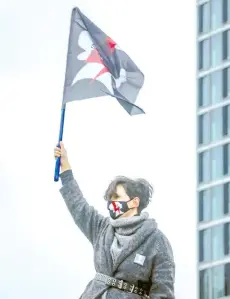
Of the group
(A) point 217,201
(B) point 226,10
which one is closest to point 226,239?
(A) point 217,201

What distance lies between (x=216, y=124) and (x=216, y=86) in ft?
7.08

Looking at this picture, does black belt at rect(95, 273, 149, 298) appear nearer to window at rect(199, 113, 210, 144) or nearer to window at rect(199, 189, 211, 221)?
window at rect(199, 189, 211, 221)

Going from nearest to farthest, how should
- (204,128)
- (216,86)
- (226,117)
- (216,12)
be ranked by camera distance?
1. (226,117)
2. (204,128)
3. (216,86)
4. (216,12)

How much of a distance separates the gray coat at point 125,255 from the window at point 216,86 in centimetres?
7846

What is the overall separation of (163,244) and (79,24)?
10.2 feet

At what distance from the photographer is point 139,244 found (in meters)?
20.7

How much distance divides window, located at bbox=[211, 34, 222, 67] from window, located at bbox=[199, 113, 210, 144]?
2.72 m

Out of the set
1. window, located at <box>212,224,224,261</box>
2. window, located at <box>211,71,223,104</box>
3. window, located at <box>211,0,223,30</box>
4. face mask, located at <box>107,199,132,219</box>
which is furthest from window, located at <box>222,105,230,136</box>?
face mask, located at <box>107,199,132,219</box>

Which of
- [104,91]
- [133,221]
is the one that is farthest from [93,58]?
[133,221]

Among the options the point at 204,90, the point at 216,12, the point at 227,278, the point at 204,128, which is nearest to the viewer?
the point at 227,278

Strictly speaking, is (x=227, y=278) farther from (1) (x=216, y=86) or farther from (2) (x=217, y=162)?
(1) (x=216, y=86)

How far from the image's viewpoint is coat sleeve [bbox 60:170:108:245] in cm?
2077

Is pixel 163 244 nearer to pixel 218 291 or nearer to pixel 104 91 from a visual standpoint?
pixel 104 91

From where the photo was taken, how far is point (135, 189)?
2086 centimetres
